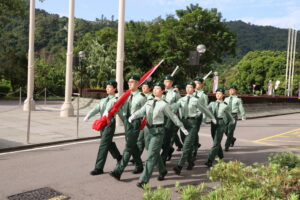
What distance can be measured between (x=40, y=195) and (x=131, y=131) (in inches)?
74.6

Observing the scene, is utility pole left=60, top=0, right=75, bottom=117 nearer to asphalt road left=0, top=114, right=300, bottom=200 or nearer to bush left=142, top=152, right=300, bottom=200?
asphalt road left=0, top=114, right=300, bottom=200

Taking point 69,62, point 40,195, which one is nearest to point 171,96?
point 40,195

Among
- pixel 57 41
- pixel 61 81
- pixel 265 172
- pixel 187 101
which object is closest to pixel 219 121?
pixel 187 101

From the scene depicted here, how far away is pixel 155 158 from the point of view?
5.50 meters

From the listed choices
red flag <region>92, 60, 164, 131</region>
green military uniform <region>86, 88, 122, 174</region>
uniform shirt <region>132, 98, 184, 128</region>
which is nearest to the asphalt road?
green military uniform <region>86, 88, 122, 174</region>

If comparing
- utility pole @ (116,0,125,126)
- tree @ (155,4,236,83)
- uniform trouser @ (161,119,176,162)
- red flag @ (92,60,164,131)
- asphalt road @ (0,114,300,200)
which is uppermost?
tree @ (155,4,236,83)

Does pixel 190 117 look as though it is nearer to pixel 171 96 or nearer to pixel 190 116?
pixel 190 116

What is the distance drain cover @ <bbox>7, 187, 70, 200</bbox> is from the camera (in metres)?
4.84

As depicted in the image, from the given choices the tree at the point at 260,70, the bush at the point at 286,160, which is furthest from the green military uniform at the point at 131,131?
the tree at the point at 260,70

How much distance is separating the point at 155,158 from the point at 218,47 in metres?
29.4

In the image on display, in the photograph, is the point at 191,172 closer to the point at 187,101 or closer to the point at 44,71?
the point at 187,101

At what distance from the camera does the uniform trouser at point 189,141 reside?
21.0ft

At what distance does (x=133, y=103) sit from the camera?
6.12 m

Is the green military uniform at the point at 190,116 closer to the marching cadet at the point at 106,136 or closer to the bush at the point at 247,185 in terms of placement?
the marching cadet at the point at 106,136
